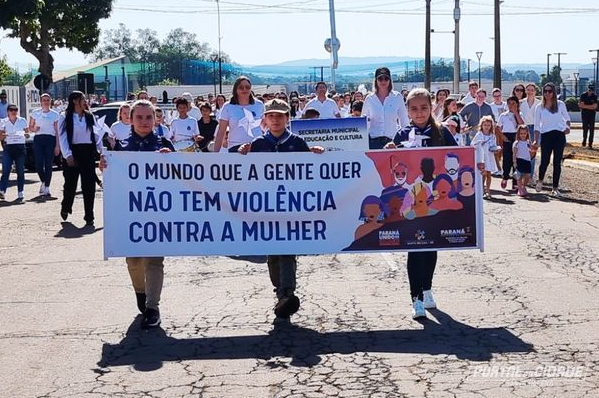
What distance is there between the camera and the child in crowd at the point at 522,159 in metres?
17.9

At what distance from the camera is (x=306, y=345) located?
7.62 meters

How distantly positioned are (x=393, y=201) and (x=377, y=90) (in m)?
5.64

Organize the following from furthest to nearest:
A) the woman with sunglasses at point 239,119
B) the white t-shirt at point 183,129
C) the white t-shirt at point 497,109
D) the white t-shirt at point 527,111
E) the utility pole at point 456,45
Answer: the utility pole at point 456,45
the white t-shirt at point 497,109
the white t-shirt at point 527,111
the white t-shirt at point 183,129
the woman with sunglasses at point 239,119

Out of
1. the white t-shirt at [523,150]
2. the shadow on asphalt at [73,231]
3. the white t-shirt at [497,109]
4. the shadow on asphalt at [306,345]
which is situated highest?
the white t-shirt at [497,109]

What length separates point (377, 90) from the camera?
14180 mm

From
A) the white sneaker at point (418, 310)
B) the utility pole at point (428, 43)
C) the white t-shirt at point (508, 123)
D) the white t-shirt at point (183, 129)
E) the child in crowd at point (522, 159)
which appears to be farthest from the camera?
the utility pole at point (428, 43)

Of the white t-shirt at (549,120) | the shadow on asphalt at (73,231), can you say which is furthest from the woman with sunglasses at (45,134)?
the white t-shirt at (549,120)

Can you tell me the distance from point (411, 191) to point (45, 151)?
11899mm

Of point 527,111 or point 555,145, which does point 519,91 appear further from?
point 555,145

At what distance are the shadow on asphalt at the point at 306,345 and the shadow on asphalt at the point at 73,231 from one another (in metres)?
6.30

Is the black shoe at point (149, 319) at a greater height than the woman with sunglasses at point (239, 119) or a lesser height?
lesser

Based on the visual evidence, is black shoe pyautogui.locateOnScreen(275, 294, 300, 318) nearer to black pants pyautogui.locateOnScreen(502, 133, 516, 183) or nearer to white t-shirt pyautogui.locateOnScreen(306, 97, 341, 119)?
white t-shirt pyautogui.locateOnScreen(306, 97, 341, 119)

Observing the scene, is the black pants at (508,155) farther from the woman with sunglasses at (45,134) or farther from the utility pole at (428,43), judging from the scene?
the utility pole at (428,43)

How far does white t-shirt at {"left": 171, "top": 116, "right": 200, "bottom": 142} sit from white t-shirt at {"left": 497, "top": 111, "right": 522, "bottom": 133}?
5.95m
